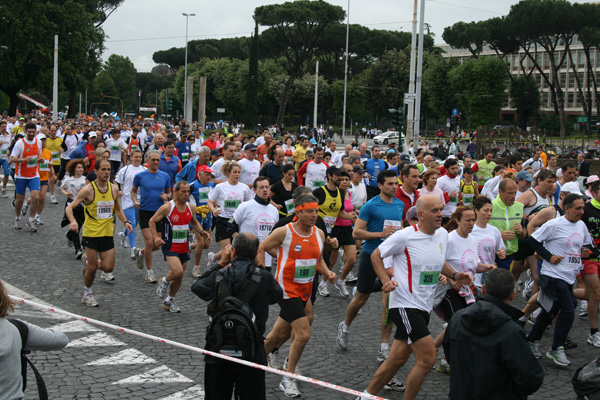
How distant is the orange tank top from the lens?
579 centimetres

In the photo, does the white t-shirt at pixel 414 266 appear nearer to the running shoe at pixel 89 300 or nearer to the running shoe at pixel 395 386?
the running shoe at pixel 395 386

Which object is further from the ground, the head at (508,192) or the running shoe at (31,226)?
the head at (508,192)

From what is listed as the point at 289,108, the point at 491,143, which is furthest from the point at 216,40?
the point at 491,143

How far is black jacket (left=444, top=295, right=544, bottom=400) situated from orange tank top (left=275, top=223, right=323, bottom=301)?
2.08 metres

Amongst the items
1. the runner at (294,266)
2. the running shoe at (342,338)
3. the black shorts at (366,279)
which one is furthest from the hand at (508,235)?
the runner at (294,266)

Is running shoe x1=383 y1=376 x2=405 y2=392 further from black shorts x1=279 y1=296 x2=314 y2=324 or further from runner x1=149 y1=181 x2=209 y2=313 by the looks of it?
runner x1=149 y1=181 x2=209 y2=313

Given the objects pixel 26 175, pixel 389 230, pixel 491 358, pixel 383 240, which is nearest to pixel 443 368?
pixel 389 230

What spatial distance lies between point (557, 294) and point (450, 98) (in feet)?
219

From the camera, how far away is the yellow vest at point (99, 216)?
332 inches

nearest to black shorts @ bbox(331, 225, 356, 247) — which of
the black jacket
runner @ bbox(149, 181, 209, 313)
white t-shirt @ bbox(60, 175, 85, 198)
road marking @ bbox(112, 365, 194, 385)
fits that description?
runner @ bbox(149, 181, 209, 313)

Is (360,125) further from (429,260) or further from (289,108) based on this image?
(429,260)

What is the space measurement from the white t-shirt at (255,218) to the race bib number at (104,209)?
1.93 metres

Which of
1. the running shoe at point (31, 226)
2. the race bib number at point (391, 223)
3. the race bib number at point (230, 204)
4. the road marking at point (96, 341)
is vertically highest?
the race bib number at point (391, 223)

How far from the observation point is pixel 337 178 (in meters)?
8.51
